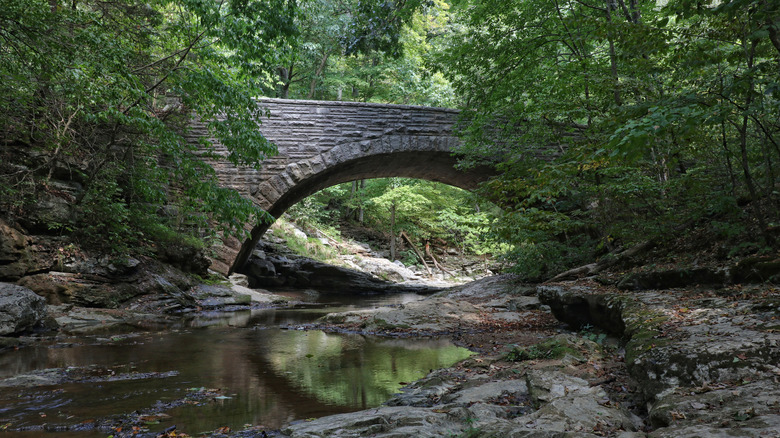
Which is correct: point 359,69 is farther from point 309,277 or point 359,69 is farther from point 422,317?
point 422,317

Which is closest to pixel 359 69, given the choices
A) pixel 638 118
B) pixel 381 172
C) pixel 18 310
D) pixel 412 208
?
pixel 412 208

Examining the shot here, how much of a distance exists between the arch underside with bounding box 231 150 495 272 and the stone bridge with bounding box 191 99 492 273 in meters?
0.05

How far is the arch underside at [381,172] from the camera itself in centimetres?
1175

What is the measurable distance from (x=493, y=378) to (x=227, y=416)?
1.73 metres

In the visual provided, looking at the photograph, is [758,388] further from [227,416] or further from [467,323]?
[467,323]

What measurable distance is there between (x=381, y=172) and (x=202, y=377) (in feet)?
34.4

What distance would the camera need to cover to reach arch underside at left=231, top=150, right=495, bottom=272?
38.5 ft

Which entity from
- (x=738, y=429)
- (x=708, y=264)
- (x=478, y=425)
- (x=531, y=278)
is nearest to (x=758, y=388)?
(x=738, y=429)

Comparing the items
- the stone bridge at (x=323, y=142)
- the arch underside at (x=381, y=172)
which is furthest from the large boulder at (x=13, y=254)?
the arch underside at (x=381, y=172)

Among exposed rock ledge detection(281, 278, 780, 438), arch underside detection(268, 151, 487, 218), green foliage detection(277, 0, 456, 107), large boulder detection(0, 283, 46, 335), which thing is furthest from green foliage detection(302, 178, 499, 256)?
exposed rock ledge detection(281, 278, 780, 438)

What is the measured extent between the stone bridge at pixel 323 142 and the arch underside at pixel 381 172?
0.05 meters

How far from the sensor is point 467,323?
6.00m

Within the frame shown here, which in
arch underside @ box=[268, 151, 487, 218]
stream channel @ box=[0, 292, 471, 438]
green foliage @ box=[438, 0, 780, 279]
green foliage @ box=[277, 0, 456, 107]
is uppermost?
green foliage @ box=[277, 0, 456, 107]

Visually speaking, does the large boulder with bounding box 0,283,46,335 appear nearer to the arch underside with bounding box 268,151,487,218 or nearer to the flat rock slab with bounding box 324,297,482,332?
the flat rock slab with bounding box 324,297,482,332
